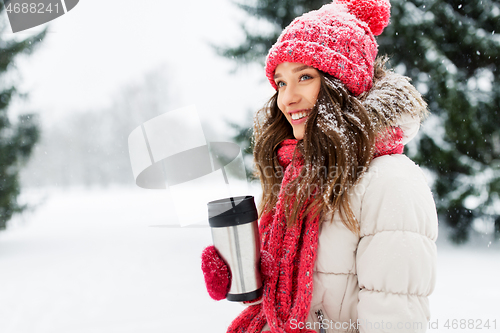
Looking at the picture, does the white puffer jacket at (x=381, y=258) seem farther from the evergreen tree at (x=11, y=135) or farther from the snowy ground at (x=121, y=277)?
the evergreen tree at (x=11, y=135)

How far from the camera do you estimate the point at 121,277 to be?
381 centimetres

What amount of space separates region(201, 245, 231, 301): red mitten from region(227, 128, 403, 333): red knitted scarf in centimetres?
16

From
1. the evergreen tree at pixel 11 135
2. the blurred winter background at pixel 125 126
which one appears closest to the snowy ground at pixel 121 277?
the blurred winter background at pixel 125 126

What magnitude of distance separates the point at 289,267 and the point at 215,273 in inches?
10.5

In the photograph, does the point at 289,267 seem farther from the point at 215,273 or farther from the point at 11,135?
the point at 11,135

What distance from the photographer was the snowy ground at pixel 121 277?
2818 millimetres

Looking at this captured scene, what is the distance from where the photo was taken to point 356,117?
1.08m

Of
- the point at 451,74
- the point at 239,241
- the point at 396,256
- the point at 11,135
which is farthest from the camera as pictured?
the point at 11,135

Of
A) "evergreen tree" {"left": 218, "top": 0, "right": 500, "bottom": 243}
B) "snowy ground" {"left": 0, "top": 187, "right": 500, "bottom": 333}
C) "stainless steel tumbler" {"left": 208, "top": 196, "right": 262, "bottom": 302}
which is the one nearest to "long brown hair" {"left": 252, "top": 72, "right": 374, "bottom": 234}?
"stainless steel tumbler" {"left": 208, "top": 196, "right": 262, "bottom": 302}

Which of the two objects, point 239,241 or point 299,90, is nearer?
point 239,241

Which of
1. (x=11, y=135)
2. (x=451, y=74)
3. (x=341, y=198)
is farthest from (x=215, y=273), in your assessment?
(x=11, y=135)

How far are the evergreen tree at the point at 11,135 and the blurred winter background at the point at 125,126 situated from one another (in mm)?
15

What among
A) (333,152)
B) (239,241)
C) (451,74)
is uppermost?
(451,74)

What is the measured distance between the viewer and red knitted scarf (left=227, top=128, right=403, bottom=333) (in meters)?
1.05
